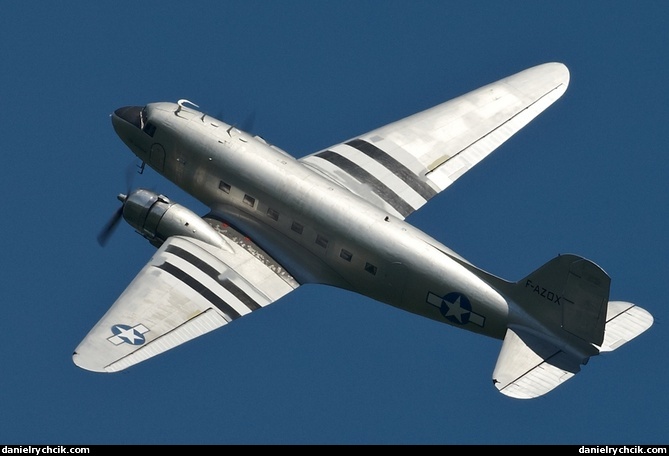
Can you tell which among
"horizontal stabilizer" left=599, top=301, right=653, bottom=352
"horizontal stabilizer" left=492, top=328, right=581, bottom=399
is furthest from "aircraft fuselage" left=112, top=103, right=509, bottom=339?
"horizontal stabilizer" left=599, top=301, right=653, bottom=352

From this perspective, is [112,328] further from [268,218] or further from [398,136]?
[398,136]

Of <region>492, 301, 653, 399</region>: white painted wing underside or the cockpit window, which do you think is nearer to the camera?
<region>492, 301, 653, 399</region>: white painted wing underside

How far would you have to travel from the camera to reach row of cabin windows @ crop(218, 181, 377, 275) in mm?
53500

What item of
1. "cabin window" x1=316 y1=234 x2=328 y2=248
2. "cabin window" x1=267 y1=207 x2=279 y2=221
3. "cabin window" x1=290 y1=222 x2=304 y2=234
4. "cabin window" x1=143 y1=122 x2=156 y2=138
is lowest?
"cabin window" x1=316 y1=234 x2=328 y2=248

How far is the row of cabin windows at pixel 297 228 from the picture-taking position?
53500 mm

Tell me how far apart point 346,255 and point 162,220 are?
6.25m

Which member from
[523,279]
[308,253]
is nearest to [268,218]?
[308,253]

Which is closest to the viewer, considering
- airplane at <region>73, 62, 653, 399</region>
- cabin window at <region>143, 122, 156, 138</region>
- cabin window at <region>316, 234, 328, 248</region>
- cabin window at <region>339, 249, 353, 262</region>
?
airplane at <region>73, 62, 653, 399</region>

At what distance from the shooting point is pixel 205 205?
57.4m

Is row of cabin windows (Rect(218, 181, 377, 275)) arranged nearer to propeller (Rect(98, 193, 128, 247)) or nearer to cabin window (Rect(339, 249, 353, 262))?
cabin window (Rect(339, 249, 353, 262))

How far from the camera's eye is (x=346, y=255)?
53844 mm

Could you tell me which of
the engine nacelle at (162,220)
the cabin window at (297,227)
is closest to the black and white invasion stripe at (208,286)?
the engine nacelle at (162,220)

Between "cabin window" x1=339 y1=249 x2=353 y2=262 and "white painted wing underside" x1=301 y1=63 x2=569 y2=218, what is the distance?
11.3ft

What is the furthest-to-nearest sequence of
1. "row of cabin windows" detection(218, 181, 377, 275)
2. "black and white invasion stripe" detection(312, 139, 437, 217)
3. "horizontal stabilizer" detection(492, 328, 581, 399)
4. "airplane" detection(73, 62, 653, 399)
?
"black and white invasion stripe" detection(312, 139, 437, 217) < "row of cabin windows" detection(218, 181, 377, 275) < "airplane" detection(73, 62, 653, 399) < "horizontal stabilizer" detection(492, 328, 581, 399)
